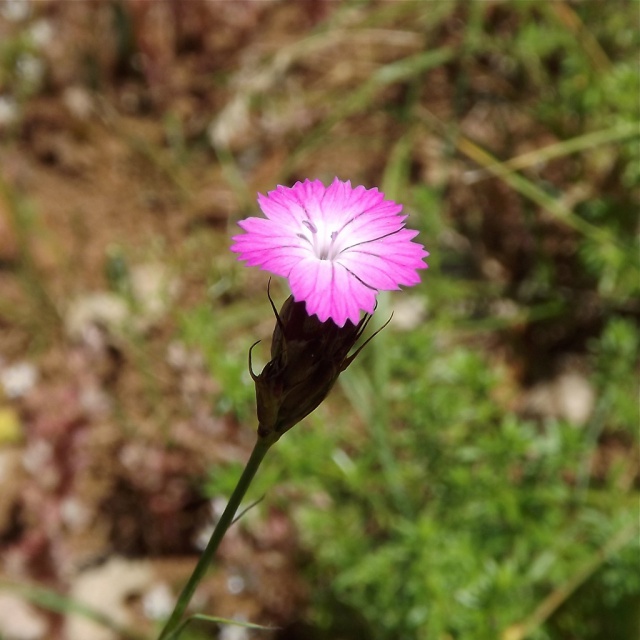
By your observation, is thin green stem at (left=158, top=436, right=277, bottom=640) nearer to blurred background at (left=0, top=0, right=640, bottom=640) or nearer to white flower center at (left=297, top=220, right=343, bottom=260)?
white flower center at (left=297, top=220, right=343, bottom=260)

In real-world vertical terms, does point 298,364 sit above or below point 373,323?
below

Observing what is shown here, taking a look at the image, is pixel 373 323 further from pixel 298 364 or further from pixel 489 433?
pixel 298 364

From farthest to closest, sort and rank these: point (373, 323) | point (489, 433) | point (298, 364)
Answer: point (373, 323), point (489, 433), point (298, 364)

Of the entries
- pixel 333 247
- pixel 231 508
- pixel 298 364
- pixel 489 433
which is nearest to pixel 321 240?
pixel 333 247

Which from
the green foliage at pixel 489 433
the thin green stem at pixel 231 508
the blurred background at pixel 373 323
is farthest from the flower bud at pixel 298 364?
the green foliage at pixel 489 433

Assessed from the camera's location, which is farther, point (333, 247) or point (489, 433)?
point (489, 433)

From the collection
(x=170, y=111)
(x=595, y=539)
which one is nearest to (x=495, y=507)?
(x=595, y=539)

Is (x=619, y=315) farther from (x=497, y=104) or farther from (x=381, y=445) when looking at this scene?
(x=381, y=445)
